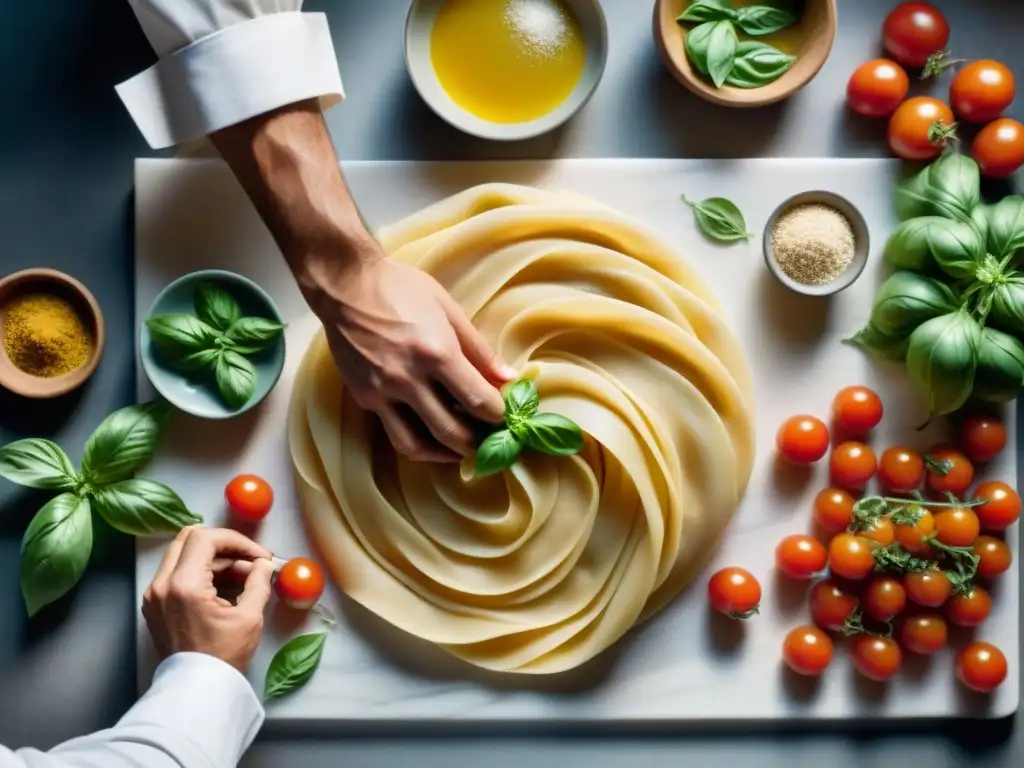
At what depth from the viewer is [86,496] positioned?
4.52 ft

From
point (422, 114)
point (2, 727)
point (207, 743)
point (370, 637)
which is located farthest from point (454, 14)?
point (2, 727)

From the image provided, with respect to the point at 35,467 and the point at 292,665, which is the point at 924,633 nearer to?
the point at 292,665

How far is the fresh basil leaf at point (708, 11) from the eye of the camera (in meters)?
1.37

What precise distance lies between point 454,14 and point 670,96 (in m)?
0.31

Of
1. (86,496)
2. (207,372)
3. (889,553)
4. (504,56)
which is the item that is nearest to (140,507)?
(86,496)

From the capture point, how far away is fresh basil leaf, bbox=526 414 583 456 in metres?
1.28

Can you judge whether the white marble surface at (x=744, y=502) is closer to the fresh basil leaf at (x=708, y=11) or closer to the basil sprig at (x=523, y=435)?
the fresh basil leaf at (x=708, y=11)

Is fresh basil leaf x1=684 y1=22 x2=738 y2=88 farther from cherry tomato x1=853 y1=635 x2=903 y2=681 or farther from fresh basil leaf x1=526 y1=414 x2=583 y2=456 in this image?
cherry tomato x1=853 y1=635 x2=903 y2=681

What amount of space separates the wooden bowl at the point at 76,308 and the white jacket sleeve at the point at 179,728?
0.38 meters

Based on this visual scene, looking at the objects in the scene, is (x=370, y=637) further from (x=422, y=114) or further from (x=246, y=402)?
(x=422, y=114)

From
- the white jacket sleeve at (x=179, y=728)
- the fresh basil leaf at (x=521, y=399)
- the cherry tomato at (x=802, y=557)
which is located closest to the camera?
the white jacket sleeve at (x=179, y=728)

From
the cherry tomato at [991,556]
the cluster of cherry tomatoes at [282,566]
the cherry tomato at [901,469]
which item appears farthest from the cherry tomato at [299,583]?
the cherry tomato at [991,556]

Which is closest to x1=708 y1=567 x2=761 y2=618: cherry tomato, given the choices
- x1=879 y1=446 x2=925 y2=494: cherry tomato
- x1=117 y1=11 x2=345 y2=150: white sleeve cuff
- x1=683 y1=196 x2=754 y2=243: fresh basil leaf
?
x1=879 y1=446 x2=925 y2=494: cherry tomato

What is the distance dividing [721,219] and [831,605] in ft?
1.70
